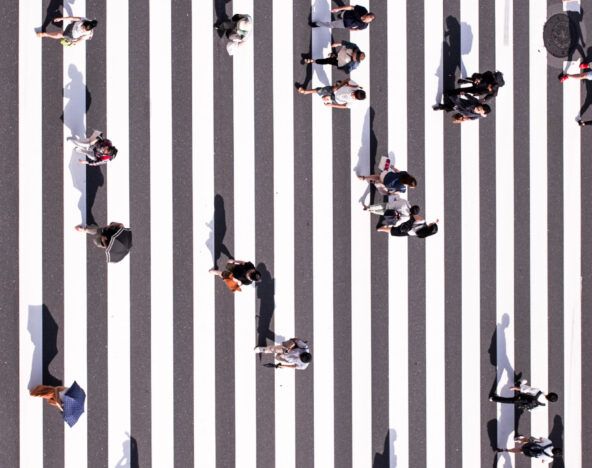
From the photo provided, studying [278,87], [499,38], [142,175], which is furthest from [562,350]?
[142,175]

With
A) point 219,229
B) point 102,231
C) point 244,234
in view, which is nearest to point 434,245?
point 244,234

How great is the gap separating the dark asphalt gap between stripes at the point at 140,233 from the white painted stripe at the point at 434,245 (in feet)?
15.8

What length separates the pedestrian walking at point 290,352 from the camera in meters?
10.8

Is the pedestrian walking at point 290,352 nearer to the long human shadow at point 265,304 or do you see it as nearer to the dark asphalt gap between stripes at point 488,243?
the long human shadow at point 265,304

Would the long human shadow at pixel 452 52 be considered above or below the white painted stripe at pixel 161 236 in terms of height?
above

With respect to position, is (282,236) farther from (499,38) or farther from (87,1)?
(499,38)

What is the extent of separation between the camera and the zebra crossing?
33.0 feet

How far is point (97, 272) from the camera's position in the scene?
33.6 feet

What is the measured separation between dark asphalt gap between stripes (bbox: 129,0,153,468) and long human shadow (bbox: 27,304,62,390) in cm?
111

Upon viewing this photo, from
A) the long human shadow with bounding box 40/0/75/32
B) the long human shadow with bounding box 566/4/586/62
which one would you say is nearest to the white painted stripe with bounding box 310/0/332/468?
the long human shadow with bounding box 40/0/75/32

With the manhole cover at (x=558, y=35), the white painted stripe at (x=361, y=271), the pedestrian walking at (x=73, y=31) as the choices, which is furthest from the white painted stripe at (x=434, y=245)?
the pedestrian walking at (x=73, y=31)

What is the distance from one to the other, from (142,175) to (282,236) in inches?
95.4

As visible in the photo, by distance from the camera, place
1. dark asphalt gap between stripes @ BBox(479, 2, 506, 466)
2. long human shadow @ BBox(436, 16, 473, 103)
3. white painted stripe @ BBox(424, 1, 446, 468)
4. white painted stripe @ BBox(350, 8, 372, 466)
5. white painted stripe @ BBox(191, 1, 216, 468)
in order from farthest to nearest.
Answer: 1. dark asphalt gap between stripes @ BBox(479, 2, 506, 466)
2. long human shadow @ BBox(436, 16, 473, 103)
3. white painted stripe @ BBox(424, 1, 446, 468)
4. white painted stripe @ BBox(350, 8, 372, 466)
5. white painted stripe @ BBox(191, 1, 216, 468)

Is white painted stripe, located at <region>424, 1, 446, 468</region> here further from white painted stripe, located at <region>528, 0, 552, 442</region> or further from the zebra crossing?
white painted stripe, located at <region>528, 0, 552, 442</region>
